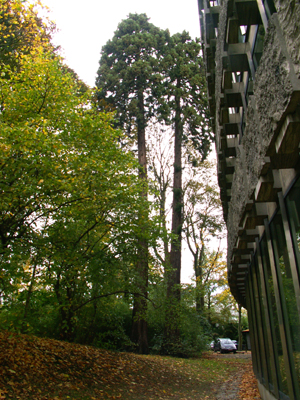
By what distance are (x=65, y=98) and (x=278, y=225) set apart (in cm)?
690

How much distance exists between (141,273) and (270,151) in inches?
378

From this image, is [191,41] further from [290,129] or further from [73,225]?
[290,129]

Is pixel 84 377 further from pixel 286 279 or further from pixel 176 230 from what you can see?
pixel 176 230

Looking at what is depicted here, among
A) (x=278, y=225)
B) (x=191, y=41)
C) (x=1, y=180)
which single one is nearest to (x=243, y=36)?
(x=278, y=225)

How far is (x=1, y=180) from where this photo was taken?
255 inches

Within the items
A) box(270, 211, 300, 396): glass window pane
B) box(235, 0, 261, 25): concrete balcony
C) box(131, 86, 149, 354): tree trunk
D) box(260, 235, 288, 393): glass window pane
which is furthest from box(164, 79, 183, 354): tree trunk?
box(235, 0, 261, 25): concrete balcony

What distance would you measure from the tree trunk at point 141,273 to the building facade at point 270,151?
3.10 metres

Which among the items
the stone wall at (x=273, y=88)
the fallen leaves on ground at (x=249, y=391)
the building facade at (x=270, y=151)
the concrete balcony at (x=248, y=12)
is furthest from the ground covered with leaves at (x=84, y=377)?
the concrete balcony at (x=248, y=12)

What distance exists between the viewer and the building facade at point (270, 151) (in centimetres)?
271

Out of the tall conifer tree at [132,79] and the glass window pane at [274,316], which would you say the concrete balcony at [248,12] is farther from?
the tall conifer tree at [132,79]

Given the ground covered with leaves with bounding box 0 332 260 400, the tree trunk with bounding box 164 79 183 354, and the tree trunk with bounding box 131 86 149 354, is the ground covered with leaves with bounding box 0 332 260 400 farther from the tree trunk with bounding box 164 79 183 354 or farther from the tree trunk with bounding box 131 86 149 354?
the tree trunk with bounding box 164 79 183 354

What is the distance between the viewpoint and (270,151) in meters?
3.17

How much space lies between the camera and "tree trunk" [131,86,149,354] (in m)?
10.3

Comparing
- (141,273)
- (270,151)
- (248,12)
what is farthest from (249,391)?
(248,12)
